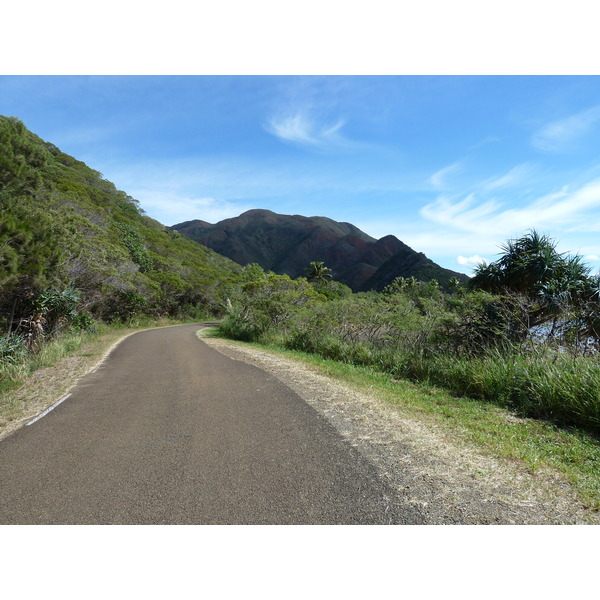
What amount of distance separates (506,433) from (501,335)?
5.51 meters

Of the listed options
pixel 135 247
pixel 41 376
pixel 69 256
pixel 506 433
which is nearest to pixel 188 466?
pixel 506 433

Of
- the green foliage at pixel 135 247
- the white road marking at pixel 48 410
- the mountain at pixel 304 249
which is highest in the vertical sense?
the mountain at pixel 304 249

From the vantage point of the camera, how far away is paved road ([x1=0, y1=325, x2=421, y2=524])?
11.0 ft

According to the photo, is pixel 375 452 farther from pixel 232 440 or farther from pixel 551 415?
pixel 551 415

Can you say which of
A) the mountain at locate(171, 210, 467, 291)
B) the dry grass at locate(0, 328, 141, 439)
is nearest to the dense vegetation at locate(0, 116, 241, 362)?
the dry grass at locate(0, 328, 141, 439)

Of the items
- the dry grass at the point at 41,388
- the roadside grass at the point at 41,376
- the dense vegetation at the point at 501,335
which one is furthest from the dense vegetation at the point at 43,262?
the dense vegetation at the point at 501,335

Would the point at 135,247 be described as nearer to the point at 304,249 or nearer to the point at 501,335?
the point at 501,335

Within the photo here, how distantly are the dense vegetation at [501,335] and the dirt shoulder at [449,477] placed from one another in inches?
Answer: 101

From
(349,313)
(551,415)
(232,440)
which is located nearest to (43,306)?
(349,313)

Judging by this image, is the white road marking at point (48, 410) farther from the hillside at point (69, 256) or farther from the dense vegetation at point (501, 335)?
the dense vegetation at point (501, 335)

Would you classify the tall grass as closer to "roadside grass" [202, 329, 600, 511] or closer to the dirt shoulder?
"roadside grass" [202, 329, 600, 511]

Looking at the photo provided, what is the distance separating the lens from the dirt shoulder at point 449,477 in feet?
10.8

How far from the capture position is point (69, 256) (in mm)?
16203
